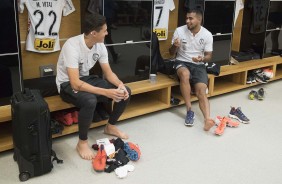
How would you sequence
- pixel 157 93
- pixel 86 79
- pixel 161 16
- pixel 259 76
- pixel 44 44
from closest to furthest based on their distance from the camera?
pixel 86 79
pixel 44 44
pixel 157 93
pixel 161 16
pixel 259 76

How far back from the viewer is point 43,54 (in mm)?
2791

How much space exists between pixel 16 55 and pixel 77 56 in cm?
42

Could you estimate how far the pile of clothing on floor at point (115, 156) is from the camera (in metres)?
2.12

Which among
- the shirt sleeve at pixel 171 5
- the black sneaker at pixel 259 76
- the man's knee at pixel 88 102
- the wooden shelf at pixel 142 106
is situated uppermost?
the shirt sleeve at pixel 171 5

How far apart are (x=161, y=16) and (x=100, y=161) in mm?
1863

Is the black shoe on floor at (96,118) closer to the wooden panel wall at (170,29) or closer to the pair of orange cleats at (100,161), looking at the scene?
the pair of orange cleats at (100,161)

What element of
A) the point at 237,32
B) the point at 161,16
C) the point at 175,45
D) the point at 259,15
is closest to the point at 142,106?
the point at 175,45

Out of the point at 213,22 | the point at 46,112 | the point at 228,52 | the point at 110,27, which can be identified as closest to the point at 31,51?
the point at 110,27

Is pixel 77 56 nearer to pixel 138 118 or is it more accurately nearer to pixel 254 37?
pixel 138 118

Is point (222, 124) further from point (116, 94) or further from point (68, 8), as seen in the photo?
point (68, 8)

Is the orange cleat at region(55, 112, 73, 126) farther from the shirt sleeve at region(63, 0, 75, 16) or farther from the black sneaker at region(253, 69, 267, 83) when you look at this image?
the black sneaker at region(253, 69, 267, 83)

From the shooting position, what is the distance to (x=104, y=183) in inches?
78.6

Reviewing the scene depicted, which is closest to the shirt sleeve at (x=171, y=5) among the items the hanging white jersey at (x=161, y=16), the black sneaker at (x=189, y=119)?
the hanging white jersey at (x=161, y=16)

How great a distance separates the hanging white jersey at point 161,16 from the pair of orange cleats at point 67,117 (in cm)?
136
